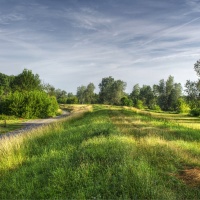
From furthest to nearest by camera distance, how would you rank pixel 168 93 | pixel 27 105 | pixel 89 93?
pixel 89 93 < pixel 168 93 < pixel 27 105

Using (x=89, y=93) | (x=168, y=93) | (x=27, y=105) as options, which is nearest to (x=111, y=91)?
(x=89, y=93)

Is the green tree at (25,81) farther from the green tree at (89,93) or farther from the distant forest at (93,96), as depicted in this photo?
the green tree at (89,93)

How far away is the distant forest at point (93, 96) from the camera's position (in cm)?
4900

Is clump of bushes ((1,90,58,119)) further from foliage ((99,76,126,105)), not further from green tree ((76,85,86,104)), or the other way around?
green tree ((76,85,86,104))

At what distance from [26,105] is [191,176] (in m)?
46.5

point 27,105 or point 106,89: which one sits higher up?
point 106,89

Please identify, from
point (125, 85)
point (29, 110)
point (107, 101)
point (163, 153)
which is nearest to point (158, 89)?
point (125, 85)

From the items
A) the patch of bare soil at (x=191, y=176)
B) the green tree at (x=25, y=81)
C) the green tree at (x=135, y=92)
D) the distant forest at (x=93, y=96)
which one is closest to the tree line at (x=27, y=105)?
the distant forest at (x=93, y=96)

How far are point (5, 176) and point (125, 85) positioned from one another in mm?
116196

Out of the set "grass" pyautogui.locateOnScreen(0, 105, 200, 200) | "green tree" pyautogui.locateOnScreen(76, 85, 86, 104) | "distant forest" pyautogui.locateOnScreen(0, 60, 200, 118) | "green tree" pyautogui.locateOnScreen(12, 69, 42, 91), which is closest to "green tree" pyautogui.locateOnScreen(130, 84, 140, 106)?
"distant forest" pyautogui.locateOnScreen(0, 60, 200, 118)

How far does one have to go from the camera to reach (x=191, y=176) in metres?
7.11

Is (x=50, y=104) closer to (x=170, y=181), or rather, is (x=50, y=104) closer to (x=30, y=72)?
(x=30, y=72)

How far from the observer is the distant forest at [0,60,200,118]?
49.0 m

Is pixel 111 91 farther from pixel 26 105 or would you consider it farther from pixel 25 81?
pixel 26 105
